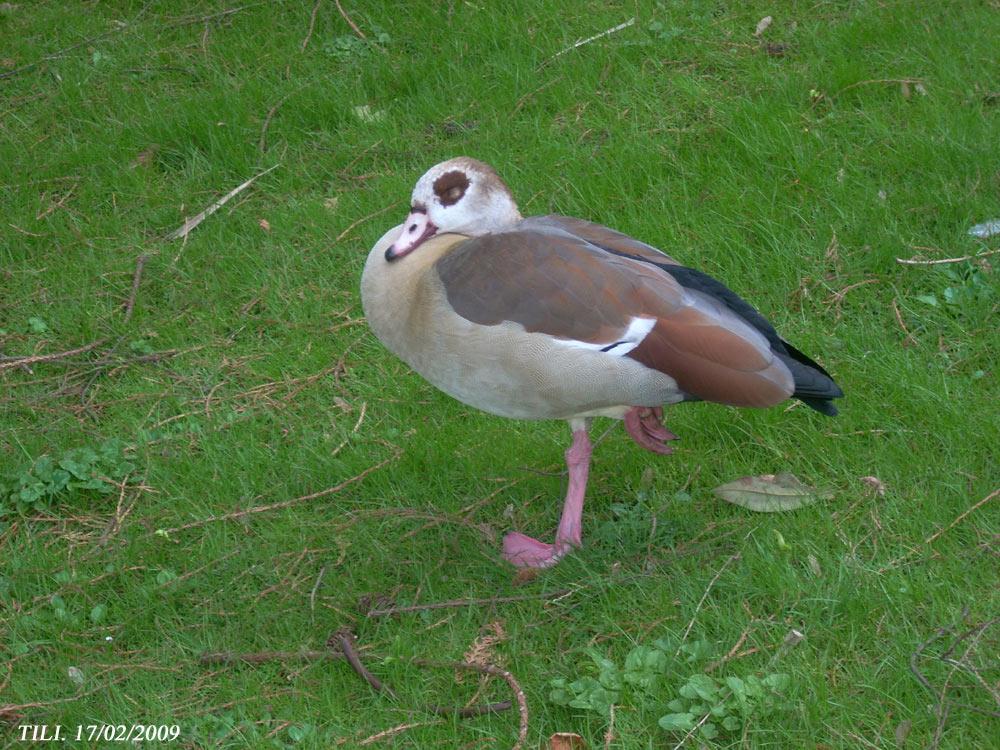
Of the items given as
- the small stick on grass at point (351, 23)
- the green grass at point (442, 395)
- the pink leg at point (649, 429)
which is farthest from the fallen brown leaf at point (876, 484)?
the small stick on grass at point (351, 23)

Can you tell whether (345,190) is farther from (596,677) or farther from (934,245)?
(596,677)

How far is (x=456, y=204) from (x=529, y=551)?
1134 millimetres

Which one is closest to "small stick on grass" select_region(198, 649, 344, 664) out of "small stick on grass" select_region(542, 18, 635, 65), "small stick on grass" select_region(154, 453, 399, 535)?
"small stick on grass" select_region(154, 453, 399, 535)

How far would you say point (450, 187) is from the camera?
382cm

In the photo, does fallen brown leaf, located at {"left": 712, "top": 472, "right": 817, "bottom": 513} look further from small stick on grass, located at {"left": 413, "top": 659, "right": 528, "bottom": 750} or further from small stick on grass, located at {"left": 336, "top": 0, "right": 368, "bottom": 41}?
small stick on grass, located at {"left": 336, "top": 0, "right": 368, "bottom": 41}

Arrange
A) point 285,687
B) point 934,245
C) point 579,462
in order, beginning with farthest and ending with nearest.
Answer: point 934,245, point 579,462, point 285,687

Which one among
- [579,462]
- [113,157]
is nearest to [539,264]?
[579,462]

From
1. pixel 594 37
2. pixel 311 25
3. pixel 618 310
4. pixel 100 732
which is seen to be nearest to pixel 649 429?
pixel 618 310

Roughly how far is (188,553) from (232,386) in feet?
3.04

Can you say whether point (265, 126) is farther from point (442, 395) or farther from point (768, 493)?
point (768, 493)

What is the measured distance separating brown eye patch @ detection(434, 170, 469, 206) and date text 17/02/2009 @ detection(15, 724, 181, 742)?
1778 millimetres

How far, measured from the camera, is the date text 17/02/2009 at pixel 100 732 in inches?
127

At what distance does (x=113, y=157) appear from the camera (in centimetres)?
577

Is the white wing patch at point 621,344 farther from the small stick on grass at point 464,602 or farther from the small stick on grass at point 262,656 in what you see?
the small stick on grass at point 262,656
